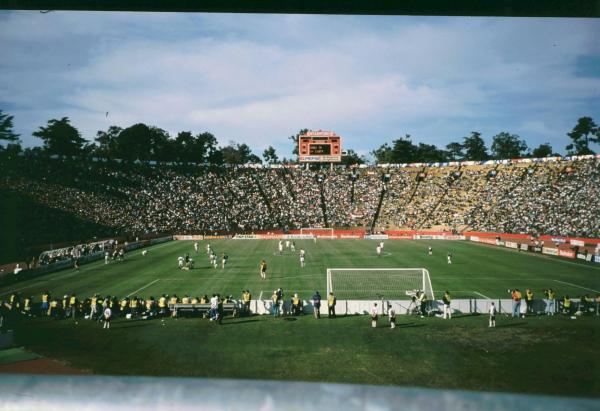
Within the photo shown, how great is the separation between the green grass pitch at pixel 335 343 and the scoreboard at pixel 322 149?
63462 mm

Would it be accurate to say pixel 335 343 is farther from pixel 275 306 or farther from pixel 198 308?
pixel 198 308

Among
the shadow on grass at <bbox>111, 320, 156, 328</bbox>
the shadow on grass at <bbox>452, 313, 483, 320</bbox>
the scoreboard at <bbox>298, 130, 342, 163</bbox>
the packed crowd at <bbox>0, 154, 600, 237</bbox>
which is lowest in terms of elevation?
the shadow on grass at <bbox>111, 320, 156, 328</bbox>

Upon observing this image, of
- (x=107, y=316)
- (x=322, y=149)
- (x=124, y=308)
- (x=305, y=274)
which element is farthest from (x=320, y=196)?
(x=107, y=316)

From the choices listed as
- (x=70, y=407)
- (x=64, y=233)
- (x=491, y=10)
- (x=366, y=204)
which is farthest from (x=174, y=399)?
(x=366, y=204)

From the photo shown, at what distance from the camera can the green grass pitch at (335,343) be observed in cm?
1419

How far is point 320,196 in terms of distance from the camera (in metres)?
86.0

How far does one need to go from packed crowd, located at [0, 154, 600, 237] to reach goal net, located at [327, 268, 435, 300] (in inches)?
1327

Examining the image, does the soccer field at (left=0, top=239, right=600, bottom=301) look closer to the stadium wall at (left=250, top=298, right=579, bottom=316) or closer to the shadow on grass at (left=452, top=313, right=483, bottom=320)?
the stadium wall at (left=250, top=298, right=579, bottom=316)

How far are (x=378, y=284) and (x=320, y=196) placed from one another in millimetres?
56916

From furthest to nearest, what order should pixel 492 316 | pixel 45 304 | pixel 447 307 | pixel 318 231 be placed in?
pixel 318 231 < pixel 45 304 < pixel 447 307 < pixel 492 316

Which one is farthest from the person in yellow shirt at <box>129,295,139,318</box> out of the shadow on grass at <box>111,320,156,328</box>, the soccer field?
the soccer field

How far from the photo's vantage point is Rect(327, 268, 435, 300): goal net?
26297mm

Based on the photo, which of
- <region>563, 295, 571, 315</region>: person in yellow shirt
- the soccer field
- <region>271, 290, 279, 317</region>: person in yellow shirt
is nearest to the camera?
<region>563, 295, 571, 315</region>: person in yellow shirt

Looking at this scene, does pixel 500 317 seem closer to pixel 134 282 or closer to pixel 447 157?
pixel 134 282
